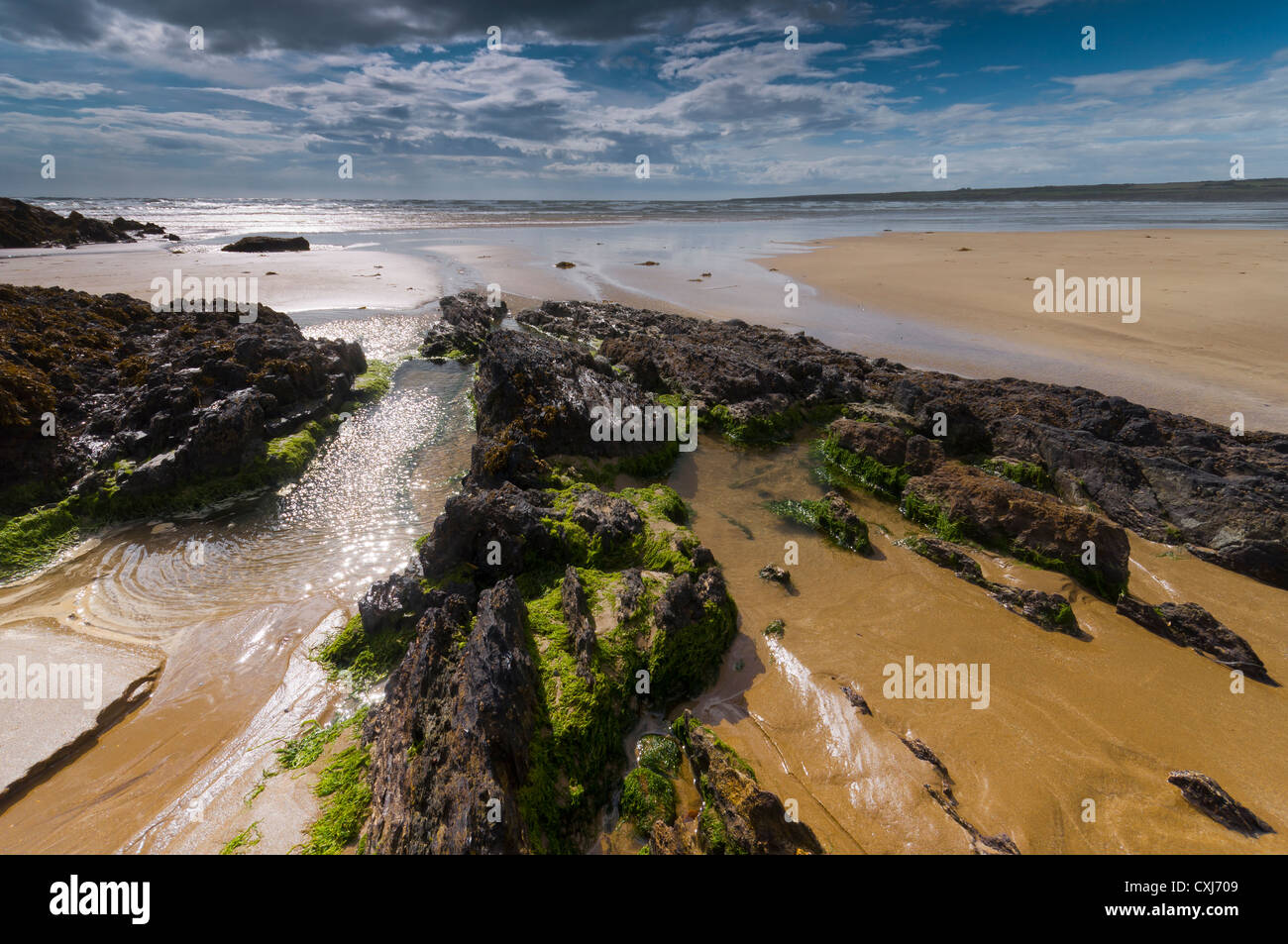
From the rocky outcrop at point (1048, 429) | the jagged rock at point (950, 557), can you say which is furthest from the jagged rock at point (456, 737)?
the rocky outcrop at point (1048, 429)

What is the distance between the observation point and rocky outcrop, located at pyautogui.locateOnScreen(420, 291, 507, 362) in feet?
60.1

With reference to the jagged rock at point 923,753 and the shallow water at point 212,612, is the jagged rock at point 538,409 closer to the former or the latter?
the shallow water at point 212,612

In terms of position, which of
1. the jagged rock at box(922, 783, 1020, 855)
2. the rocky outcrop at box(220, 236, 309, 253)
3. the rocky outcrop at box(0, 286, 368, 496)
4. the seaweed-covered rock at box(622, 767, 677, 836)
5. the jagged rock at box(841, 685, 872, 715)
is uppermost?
the rocky outcrop at box(220, 236, 309, 253)

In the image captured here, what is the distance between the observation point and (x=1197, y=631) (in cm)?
668

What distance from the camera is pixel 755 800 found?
13.9 feet

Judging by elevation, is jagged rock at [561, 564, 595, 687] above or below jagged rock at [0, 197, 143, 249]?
below

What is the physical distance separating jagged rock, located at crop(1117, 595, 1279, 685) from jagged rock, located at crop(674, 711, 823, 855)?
20.0 feet

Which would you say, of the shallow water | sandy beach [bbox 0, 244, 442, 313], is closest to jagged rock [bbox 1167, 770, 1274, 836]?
the shallow water

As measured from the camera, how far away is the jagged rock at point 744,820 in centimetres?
414

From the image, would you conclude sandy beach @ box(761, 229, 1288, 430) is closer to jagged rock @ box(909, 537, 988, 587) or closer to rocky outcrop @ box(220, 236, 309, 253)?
jagged rock @ box(909, 537, 988, 587)

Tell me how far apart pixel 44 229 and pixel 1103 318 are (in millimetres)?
64819

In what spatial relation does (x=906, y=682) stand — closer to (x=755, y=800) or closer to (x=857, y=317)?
(x=755, y=800)

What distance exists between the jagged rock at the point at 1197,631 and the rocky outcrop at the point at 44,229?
2297 inches

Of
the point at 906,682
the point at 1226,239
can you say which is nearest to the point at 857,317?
the point at 906,682
